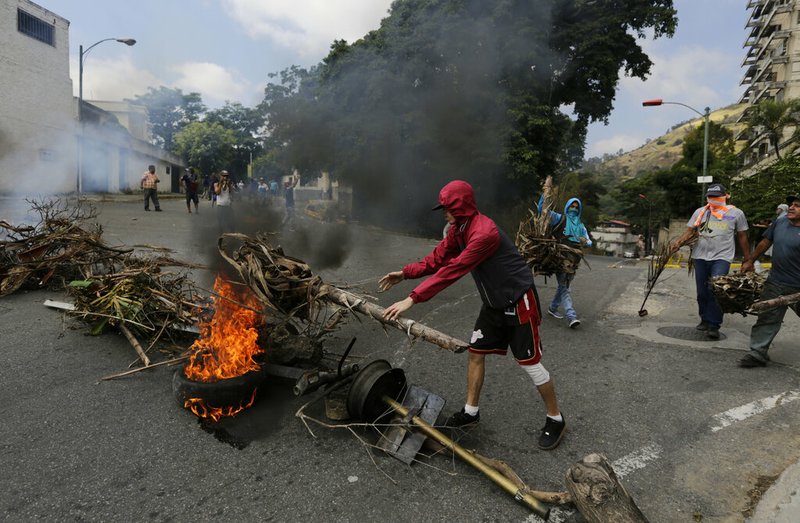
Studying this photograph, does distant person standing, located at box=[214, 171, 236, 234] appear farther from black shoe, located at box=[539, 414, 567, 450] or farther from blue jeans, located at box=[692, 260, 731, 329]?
blue jeans, located at box=[692, 260, 731, 329]

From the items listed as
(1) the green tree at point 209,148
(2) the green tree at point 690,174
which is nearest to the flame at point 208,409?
(1) the green tree at point 209,148

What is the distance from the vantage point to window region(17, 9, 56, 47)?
61.9 ft

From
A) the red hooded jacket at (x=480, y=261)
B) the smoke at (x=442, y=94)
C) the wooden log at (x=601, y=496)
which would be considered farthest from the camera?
the smoke at (x=442, y=94)

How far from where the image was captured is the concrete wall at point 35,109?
13.7m

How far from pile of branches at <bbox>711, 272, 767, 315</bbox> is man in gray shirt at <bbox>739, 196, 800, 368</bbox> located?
0.16 m

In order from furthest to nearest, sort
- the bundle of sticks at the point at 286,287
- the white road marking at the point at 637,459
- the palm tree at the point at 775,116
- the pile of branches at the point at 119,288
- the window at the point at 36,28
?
1. the palm tree at the point at 775,116
2. the window at the point at 36,28
3. the pile of branches at the point at 119,288
4. the bundle of sticks at the point at 286,287
5. the white road marking at the point at 637,459

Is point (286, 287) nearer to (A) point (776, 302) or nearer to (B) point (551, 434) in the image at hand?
(B) point (551, 434)

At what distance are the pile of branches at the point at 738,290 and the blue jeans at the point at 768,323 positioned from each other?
20 centimetres

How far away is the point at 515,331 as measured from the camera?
3154 millimetres

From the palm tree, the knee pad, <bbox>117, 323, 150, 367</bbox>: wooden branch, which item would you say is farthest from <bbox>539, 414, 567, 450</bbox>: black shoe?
the palm tree

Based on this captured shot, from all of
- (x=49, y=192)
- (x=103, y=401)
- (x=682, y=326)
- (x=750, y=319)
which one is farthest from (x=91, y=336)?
(x=49, y=192)

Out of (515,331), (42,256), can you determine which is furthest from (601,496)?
(42,256)

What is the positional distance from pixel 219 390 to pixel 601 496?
2549 mm

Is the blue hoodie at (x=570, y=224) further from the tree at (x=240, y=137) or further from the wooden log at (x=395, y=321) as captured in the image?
the tree at (x=240, y=137)
